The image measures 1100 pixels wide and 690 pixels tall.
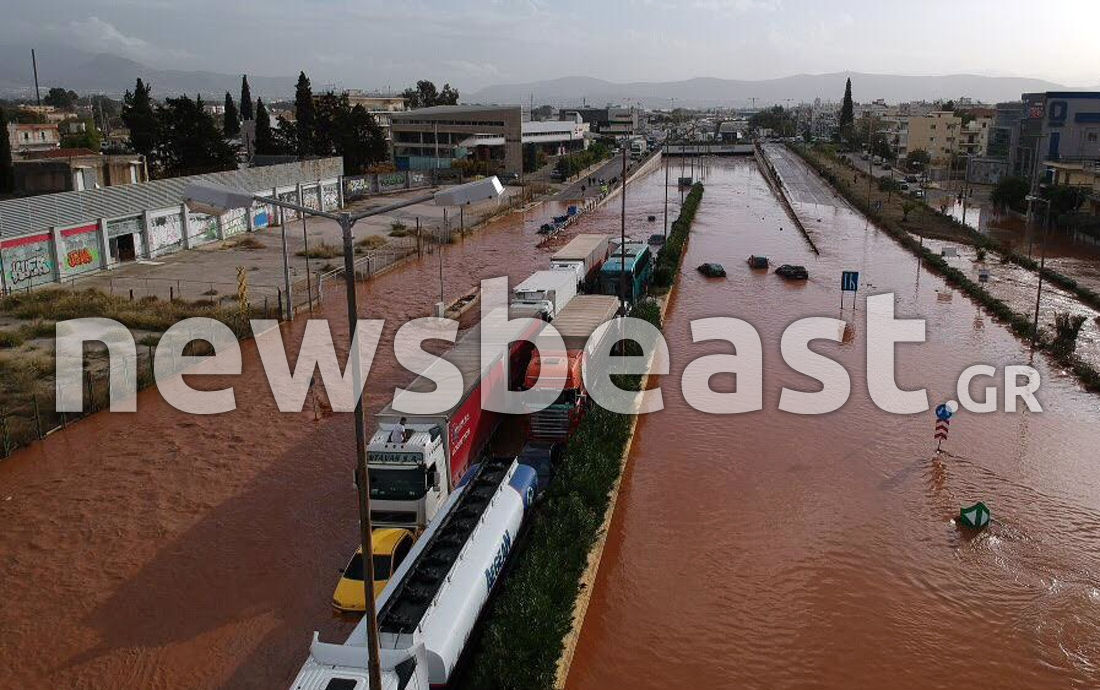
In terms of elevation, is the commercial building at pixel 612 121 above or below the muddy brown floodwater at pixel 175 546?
above

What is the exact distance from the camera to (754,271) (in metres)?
36.1

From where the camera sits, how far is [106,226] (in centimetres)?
3066

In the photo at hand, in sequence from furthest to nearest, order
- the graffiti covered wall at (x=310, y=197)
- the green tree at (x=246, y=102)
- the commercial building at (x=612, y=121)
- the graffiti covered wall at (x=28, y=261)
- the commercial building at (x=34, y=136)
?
the commercial building at (x=612, y=121) < the green tree at (x=246, y=102) < the commercial building at (x=34, y=136) < the graffiti covered wall at (x=310, y=197) < the graffiti covered wall at (x=28, y=261)

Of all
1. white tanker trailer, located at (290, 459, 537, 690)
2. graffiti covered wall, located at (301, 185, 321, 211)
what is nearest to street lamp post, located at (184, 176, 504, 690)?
white tanker trailer, located at (290, 459, 537, 690)

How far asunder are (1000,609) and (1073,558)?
2.13 m

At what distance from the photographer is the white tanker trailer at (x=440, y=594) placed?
Answer: 25.3ft

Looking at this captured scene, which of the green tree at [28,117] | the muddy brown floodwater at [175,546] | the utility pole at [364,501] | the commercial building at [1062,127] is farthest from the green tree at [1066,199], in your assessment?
the green tree at [28,117]

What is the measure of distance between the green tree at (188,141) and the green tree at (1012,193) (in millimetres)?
49254

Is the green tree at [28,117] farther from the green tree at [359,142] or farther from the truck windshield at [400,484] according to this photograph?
the truck windshield at [400,484]

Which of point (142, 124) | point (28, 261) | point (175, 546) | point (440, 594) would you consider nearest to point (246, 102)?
point (142, 124)

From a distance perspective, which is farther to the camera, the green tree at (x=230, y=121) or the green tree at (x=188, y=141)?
the green tree at (x=230, y=121)

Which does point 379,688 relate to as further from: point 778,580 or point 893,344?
point 893,344

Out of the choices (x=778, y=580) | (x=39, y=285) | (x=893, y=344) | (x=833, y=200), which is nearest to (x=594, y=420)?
(x=778, y=580)

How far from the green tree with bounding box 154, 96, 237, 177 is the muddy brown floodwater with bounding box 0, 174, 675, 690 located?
34.4 m
